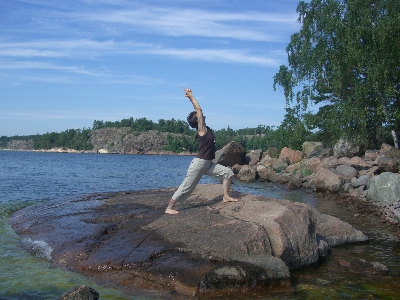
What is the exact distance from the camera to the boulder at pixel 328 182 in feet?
70.9

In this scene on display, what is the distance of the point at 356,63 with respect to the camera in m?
26.0

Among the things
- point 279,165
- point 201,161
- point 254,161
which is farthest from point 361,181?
point 254,161

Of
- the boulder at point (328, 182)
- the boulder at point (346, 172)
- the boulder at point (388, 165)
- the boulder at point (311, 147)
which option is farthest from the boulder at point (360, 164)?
the boulder at point (311, 147)

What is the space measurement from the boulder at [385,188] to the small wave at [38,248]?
12.9 m

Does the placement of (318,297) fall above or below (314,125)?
below

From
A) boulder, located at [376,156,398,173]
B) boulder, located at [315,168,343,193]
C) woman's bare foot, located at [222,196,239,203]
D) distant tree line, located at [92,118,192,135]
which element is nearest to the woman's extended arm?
woman's bare foot, located at [222,196,239,203]

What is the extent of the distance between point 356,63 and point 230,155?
49.9ft

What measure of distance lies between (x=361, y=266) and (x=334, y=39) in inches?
922

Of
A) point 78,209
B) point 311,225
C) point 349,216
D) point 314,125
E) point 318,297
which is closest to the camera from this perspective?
point 318,297

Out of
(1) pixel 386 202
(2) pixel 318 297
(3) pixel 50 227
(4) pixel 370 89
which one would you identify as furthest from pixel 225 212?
(4) pixel 370 89

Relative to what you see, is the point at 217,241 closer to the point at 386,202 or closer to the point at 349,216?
the point at 349,216

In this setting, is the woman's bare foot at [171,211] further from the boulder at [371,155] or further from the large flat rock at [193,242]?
the boulder at [371,155]

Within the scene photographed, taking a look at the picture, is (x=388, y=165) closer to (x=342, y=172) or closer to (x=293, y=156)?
(x=342, y=172)

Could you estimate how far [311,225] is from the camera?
9000 mm
